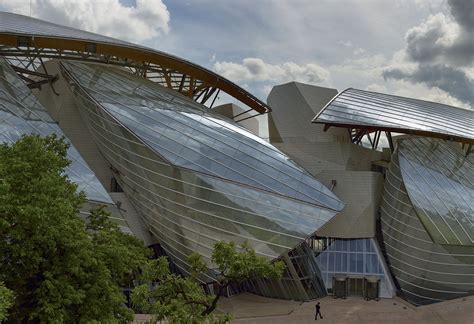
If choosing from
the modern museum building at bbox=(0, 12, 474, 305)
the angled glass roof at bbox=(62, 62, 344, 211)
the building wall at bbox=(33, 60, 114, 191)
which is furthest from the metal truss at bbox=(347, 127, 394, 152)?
the building wall at bbox=(33, 60, 114, 191)

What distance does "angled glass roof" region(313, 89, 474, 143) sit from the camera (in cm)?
3186

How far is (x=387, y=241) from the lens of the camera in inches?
1238

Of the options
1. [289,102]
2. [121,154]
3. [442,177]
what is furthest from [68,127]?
[442,177]

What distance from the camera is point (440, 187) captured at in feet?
103

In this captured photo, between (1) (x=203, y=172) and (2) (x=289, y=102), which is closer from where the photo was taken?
(1) (x=203, y=172)

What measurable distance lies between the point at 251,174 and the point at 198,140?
4.03 meters

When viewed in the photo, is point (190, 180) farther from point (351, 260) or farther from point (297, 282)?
point (351, 260)

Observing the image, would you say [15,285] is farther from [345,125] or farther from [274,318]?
[345,125]

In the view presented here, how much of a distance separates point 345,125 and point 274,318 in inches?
566

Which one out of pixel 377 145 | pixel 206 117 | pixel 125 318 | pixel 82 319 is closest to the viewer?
pixel 82 319

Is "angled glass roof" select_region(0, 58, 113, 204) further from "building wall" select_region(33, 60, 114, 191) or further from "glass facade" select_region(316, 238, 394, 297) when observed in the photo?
"glass facade" select_region(316, 238, 394, 297)

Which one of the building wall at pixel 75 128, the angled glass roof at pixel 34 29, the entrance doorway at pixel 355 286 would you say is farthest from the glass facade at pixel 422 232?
the angled glass roof at pixel 34 29

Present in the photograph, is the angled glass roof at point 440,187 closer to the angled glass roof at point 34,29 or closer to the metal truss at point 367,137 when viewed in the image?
the metal truss at point 367,137

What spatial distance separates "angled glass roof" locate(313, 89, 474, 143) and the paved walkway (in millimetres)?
11899
